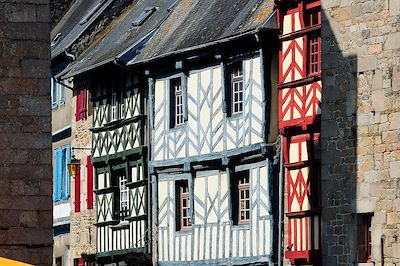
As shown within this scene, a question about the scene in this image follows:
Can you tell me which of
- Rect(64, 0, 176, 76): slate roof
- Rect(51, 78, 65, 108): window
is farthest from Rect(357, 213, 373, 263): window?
Rect(51, 78, 65, 108): window

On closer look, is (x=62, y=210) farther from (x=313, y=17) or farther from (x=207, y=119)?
(x=313, y=17)

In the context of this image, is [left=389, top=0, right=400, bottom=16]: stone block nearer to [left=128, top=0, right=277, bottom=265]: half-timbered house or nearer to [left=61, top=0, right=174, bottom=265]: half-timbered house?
[left=128, top=0, right=277, bottom=265]: half-timbered house

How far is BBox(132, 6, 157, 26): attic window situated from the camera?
4800 cm

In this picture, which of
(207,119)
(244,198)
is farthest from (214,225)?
(207,119)

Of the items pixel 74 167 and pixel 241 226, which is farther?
pixel 74 167

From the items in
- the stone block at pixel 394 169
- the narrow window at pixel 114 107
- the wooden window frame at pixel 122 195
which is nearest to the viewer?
the stone block at pixel 394 169

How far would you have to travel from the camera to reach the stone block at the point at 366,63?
3416cm

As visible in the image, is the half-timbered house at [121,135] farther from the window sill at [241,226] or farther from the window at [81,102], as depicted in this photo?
the window sill at [241,226]

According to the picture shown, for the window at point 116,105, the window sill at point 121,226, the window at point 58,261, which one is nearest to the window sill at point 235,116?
the window sill at point 121,226

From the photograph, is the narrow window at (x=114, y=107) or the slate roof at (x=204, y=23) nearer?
the slate roof at (x=204, y=23)

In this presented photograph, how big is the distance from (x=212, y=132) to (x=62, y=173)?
29.7ft

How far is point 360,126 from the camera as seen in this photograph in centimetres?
3444

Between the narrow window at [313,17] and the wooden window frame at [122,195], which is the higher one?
the narrow window at [313,17]

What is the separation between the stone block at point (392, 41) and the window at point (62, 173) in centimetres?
1737
